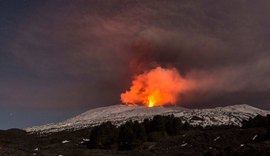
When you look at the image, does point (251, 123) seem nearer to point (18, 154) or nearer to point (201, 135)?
point (201, 135)

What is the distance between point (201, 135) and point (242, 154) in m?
36.0

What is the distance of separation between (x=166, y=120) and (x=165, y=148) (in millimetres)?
53402

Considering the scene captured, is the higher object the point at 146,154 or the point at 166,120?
the point at 166,120

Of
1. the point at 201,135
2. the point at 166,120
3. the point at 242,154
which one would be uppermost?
the point at 166,120

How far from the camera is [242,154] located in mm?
63781

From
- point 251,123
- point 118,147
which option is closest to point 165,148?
point 118,147

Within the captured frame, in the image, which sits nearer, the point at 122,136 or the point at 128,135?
the point at 128,135

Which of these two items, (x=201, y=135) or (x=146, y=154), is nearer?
(x=146, y=154)

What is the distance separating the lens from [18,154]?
68.0m

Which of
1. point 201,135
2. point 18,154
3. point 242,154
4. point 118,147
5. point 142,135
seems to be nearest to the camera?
point 242,154

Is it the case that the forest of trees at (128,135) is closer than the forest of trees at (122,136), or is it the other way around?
the forest of trees at (122,136)

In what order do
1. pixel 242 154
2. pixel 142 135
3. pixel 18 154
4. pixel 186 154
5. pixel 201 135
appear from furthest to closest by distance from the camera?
pixel 142 135
pixel 201 135
pixel 186 154
pixel 18 154
pixel 242 154

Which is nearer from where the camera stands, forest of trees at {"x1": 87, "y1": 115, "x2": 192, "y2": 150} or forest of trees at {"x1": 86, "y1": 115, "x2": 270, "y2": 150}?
forest of trees at {"x1": 87, "y1": 115, "x2": 192, "y2": 150}

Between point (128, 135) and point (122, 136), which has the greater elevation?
point (122, 136)
